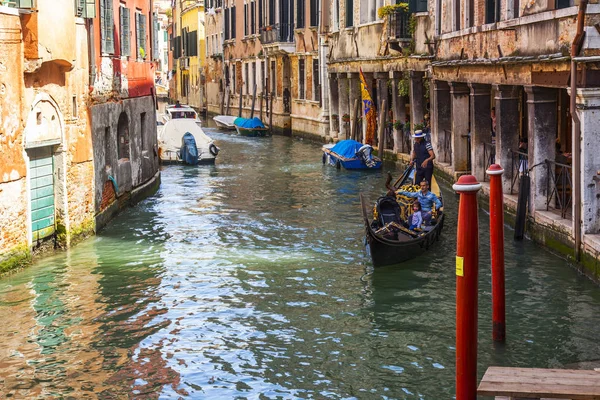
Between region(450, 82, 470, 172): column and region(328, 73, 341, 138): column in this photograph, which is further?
region(328, 73, 341, 138): column

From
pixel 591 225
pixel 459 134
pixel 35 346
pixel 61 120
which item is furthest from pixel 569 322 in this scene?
pixel 459 134

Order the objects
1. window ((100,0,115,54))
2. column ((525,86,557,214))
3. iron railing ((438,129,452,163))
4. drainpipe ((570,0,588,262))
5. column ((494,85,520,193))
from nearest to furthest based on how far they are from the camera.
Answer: drainpipe ((570,0,588,262)) < column ((525,86,557,214)) < column ((494,85,520,193)) < window ((100,0,115,54)) < iron railing ((438,129,452,163))

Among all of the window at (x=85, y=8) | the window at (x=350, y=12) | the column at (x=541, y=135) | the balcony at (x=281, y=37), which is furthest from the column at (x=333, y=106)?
the column at (x=541, y=135)

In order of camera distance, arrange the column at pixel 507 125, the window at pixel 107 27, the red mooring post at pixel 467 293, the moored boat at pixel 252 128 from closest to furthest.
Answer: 1. the red mooring post at pixel 467 293
2. the column at pixel 507 125
3. the window at pixel 107 27
4. the moored boat at pixel 252 128

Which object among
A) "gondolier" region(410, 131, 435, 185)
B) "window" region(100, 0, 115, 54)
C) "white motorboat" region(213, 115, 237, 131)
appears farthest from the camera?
"white motorboat" region(213, 115, 237, 131)

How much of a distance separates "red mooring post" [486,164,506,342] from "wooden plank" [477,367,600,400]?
2457 millimetres

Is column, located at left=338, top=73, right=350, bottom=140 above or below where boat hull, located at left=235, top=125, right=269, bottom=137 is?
above

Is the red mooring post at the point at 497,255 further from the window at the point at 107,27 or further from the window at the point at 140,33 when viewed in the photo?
the window at the point at 140,33

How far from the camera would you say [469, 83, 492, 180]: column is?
1614 cm

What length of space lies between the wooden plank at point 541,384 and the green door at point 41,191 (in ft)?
24.9

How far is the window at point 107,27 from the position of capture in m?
15.0

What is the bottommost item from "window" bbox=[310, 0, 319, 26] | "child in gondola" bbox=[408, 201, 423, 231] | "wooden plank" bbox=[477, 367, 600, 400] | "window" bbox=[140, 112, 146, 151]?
"wooden plank" bbox=[477, 367, 600, 400]

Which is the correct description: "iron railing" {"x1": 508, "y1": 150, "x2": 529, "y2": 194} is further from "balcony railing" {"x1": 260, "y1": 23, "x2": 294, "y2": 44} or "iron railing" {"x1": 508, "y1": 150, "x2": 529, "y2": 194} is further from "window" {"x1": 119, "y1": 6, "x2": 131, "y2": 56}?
"balcony railing" {"x1": 260, "y1": 23, "x2": 294, "y2": 44}

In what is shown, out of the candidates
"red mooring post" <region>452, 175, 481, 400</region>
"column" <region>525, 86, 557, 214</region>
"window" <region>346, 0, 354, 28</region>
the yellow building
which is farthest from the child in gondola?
the yellow building
